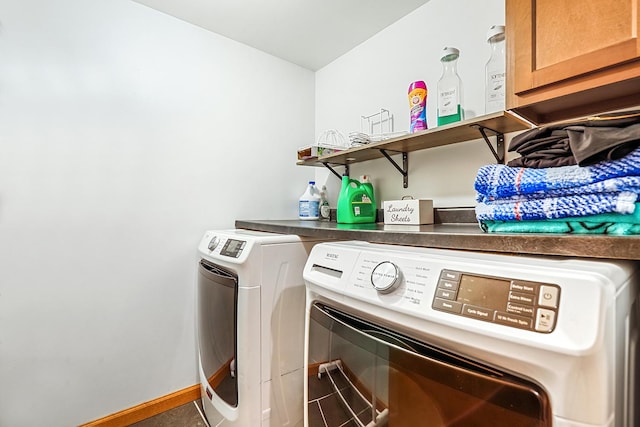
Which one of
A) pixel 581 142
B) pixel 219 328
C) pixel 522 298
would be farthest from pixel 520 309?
pixel 219 328

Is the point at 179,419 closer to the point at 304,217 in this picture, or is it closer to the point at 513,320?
the point at 304,217

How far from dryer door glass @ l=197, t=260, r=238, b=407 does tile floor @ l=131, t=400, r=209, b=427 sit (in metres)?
0.32

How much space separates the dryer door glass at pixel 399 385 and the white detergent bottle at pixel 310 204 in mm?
1346

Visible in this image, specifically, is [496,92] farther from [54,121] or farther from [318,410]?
[54,121]

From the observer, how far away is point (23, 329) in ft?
4.86

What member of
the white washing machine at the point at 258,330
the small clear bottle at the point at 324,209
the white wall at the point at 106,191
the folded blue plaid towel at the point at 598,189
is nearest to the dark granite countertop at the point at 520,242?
the folded blue plaid towel at the point at 598,189

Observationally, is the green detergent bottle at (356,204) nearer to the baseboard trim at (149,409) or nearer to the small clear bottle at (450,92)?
the small clear bottle at (450,92)

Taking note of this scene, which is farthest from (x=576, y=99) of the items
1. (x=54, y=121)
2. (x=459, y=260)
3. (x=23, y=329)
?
(x=23, y=329)

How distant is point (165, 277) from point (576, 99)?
7.09ft

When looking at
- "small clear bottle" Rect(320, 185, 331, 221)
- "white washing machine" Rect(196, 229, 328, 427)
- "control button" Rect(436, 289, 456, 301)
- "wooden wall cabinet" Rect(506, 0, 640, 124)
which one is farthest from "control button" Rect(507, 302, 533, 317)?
"small clear bottle" Rect(320, 185, 331, 221)

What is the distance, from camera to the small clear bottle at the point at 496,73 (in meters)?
1.31

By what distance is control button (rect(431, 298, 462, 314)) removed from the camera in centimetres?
61

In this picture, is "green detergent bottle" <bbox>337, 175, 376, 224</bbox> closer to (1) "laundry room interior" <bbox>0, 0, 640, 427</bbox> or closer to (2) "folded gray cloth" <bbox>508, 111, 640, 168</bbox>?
(1) "laundry room interior" <bbox>0, 0, 640, 427</bbox>

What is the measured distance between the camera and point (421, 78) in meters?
1.79
